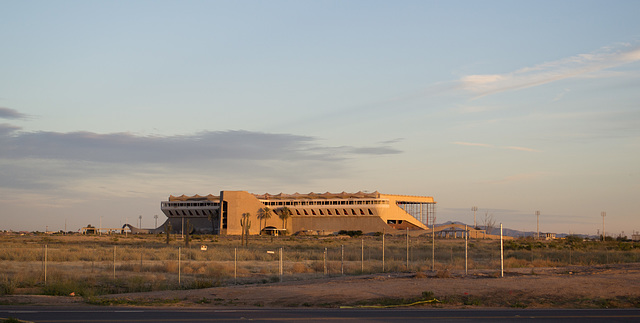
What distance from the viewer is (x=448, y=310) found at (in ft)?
69.1

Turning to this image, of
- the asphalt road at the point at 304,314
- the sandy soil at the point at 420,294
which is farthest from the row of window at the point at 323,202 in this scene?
the asphalt road at the point at 304,314

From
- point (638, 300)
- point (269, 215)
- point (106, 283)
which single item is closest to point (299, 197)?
point (269, 215)

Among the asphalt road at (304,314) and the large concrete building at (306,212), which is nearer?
the asphalt road at (304,314)

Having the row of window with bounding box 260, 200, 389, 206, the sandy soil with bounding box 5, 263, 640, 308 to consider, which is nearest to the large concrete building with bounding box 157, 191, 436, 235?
the row of window with bounding box 260, 200, 389, 206

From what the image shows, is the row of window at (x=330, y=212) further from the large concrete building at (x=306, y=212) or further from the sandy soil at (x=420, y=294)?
the sandy soil at (x=420, y=294)

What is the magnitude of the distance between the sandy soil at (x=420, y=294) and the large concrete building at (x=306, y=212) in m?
109

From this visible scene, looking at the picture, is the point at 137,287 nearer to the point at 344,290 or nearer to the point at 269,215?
the point at 344,290

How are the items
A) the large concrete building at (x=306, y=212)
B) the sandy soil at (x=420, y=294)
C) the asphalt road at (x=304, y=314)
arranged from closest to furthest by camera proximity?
the asphalt road at (x=304, y=314)
the sandy soil at (x=420, y=294)
the large concrete building at (x=306, y=212)

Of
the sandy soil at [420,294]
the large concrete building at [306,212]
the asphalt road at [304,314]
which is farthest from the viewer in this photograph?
the large concrete building at [306,212]

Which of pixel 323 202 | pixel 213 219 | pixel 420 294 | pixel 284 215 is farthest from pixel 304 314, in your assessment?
pixel 213 219

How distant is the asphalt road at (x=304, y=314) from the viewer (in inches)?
705

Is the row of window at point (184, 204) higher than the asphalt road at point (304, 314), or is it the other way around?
the row of window at point (184, 204)

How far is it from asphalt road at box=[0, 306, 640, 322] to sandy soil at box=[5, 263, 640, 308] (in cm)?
224

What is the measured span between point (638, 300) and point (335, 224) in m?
126
